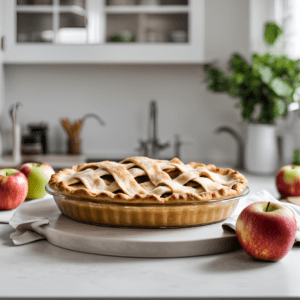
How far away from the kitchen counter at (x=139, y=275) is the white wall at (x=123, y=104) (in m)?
1.97

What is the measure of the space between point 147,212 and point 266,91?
1.58 meters

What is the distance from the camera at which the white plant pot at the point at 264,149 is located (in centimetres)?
218

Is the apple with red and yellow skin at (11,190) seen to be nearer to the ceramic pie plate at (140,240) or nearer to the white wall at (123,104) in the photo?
the ceramic pie plate at (140,240)

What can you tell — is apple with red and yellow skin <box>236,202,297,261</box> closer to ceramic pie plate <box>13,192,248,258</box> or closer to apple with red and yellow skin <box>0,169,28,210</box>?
ceramic pie plate <box>13,192,248,258</box>

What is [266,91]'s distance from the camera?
216 cm

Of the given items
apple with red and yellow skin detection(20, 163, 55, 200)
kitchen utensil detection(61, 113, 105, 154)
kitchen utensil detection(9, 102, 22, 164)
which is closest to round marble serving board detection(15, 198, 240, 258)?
apple with red and yellow skin detection(20, 163, 55, 200)

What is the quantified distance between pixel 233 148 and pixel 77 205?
205 centimetres

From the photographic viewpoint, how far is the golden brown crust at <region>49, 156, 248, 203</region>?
2.54ft

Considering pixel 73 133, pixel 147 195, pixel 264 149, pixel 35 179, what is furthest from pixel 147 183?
pixel 73 133

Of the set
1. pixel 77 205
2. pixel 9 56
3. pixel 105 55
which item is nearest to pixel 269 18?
pixel 105 55

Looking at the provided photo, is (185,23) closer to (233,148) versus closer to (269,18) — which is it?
(269,18)

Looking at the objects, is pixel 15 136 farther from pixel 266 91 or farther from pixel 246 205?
pixel 246 205

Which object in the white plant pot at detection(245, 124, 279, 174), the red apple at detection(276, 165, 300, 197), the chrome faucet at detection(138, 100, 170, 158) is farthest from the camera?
the chrome faucet at detection(138, 100, 170, 158)

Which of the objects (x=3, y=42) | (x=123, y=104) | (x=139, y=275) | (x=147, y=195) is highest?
(x=3, y=42)
